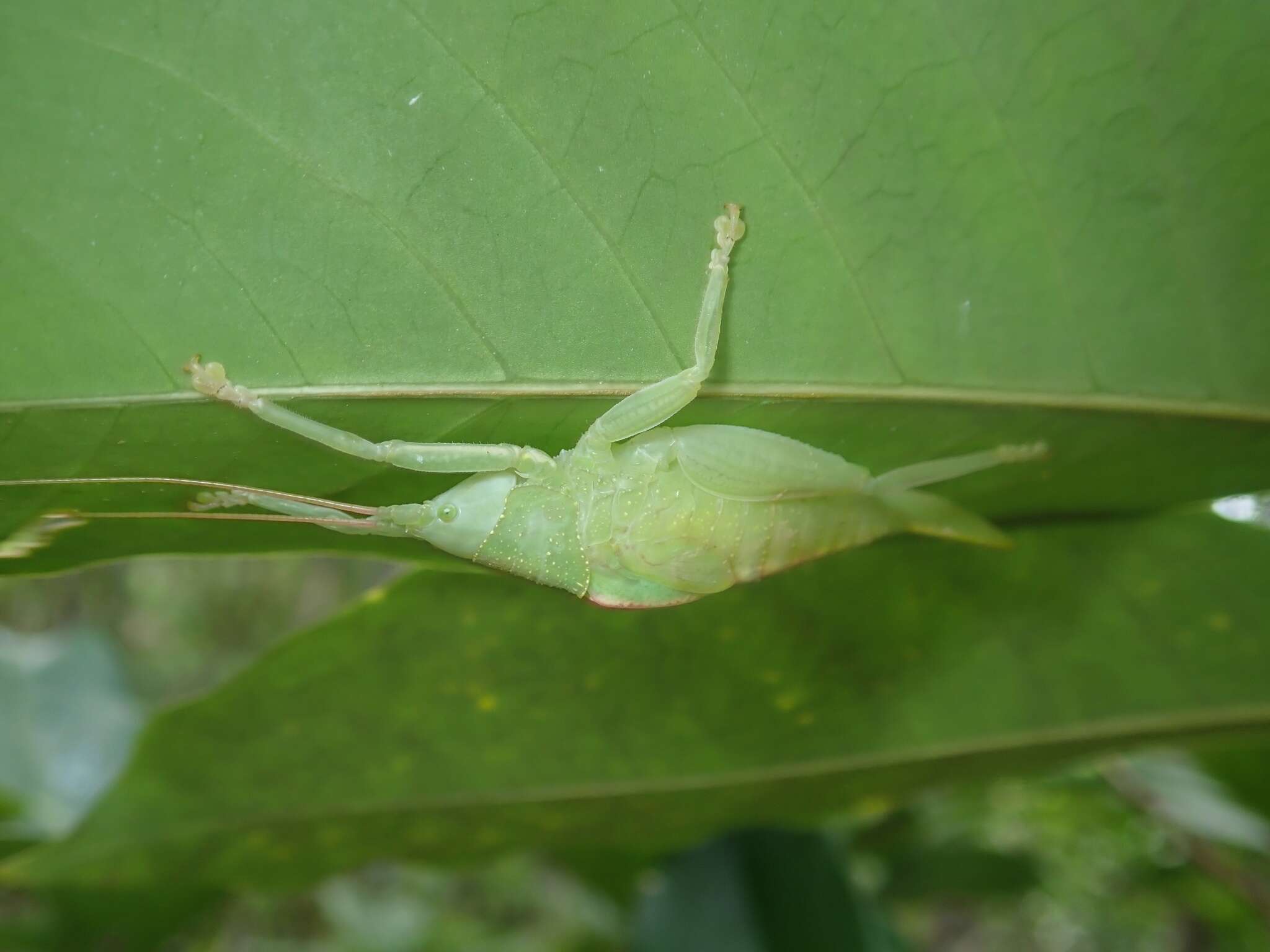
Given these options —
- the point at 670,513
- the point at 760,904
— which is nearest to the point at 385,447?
the point at 670,513

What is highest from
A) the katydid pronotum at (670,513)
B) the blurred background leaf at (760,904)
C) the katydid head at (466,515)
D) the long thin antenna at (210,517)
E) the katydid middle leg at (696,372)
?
the long thin antenna at (210,517)

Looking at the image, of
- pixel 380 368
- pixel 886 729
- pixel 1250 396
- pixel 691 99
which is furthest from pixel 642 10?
pixel 886 729

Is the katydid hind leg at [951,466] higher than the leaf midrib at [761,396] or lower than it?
lower

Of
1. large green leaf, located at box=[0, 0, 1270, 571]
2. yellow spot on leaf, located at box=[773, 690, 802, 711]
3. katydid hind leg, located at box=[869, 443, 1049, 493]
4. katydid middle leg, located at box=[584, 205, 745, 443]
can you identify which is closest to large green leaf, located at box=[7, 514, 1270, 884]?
yellow spot on leaf, located at box=[773, 690, 802, 711]

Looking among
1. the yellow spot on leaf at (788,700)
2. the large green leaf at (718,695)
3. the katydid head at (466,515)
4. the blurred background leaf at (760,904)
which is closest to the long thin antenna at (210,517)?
the katydid head at (466,515)

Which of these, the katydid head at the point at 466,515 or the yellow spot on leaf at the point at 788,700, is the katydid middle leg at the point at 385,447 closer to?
the katydid head at the point at 466,515

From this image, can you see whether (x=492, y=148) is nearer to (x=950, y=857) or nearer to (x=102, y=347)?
(x=102, y=347)
